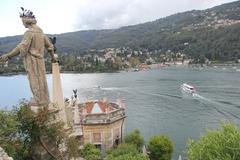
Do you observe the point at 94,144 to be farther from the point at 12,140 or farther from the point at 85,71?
the point at 85,71

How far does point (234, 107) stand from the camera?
169 ft

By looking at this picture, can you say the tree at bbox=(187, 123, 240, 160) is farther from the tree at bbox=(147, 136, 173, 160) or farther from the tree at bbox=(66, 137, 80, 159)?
the tree at bbox=(147, 136, 173, 160)

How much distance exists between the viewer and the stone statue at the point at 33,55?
17.1ft

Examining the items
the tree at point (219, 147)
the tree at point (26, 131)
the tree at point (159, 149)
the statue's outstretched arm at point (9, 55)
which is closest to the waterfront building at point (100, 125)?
the tree at point (159, 149)

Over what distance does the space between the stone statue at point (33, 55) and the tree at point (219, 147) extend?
7.19 m

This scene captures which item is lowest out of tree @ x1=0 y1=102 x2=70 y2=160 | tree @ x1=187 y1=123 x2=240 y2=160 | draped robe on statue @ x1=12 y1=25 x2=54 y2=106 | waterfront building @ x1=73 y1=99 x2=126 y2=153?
waterfront building @ x1=73 y1=99 x2=126 y2=153

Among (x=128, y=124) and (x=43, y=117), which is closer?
(x=43, y=117)

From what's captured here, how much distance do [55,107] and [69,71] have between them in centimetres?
15639

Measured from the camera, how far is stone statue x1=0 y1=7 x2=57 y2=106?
17.1ft

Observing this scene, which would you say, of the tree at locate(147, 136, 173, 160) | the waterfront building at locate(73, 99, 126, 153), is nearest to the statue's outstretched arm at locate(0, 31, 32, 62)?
the waterfront building at locate(73, 99, 126, 153)

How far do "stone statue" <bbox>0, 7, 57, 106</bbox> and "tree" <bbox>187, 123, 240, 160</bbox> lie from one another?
719cm

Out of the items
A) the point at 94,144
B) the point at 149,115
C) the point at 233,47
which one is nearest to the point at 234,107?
the point at 149,115

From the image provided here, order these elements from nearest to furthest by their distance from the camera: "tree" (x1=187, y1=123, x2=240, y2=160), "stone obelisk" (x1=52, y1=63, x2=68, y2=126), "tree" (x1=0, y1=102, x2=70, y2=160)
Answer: "tree" (x1=0, y1=102, x2=70, y2=160), "stone obelisk" (x1=52, y1=63, x2=68, y2=126), "tree" (x1=187, y1=123, x2=240, y2=160)

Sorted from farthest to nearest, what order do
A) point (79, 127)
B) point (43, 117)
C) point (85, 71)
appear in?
point (85, 71), point (79, 127), point (43, 117)
